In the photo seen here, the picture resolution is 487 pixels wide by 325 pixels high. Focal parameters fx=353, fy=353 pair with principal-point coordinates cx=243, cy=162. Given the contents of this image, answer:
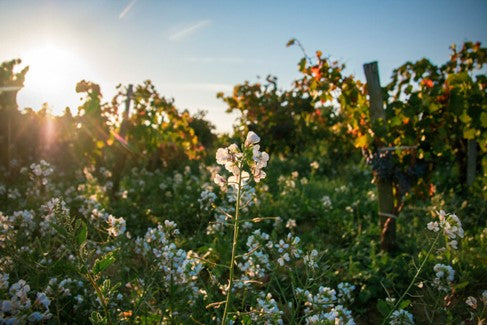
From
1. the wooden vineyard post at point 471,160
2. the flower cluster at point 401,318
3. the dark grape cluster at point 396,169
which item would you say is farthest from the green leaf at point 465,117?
the flower cluster at point 401,318

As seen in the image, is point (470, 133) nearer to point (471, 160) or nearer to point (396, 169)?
point (396, 169)

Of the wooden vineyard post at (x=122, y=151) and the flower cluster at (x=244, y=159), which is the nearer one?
the flower cluster at (x=244, y=159)

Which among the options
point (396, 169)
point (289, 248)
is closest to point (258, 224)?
point (396, 169)

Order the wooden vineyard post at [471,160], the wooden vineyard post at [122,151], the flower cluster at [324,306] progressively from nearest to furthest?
1. the flower cluster at [324,306]
2. the wooden vineyard post at [471,160]
3. the wooden vineyard post at [122,151]

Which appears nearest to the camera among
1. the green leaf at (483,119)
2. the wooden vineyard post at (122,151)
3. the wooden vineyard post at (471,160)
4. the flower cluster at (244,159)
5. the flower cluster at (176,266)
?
the flower cluster at (244,159)

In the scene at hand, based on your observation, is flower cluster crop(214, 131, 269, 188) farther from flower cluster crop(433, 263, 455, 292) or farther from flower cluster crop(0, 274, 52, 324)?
flower cluster crop(433, 263, 455, 292)

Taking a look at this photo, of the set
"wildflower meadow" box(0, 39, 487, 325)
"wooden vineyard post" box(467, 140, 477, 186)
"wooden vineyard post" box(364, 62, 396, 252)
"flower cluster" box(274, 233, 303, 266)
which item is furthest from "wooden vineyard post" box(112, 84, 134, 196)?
"wooden vineyard post" box(467, 140, 477, 186)

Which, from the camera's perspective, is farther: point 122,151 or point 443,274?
point 122,151

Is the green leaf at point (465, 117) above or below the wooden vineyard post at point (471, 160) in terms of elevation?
above

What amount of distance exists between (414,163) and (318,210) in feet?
5.33

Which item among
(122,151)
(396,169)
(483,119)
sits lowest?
(396,169)

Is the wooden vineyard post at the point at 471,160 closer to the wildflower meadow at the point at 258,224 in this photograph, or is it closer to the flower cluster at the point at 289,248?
the wildflower meadow at the point at 258,224

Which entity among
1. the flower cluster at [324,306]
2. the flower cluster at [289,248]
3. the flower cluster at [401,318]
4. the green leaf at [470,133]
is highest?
the green leaf at [470,133]

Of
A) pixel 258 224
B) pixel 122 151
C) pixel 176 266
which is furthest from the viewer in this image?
pixel 122 151
